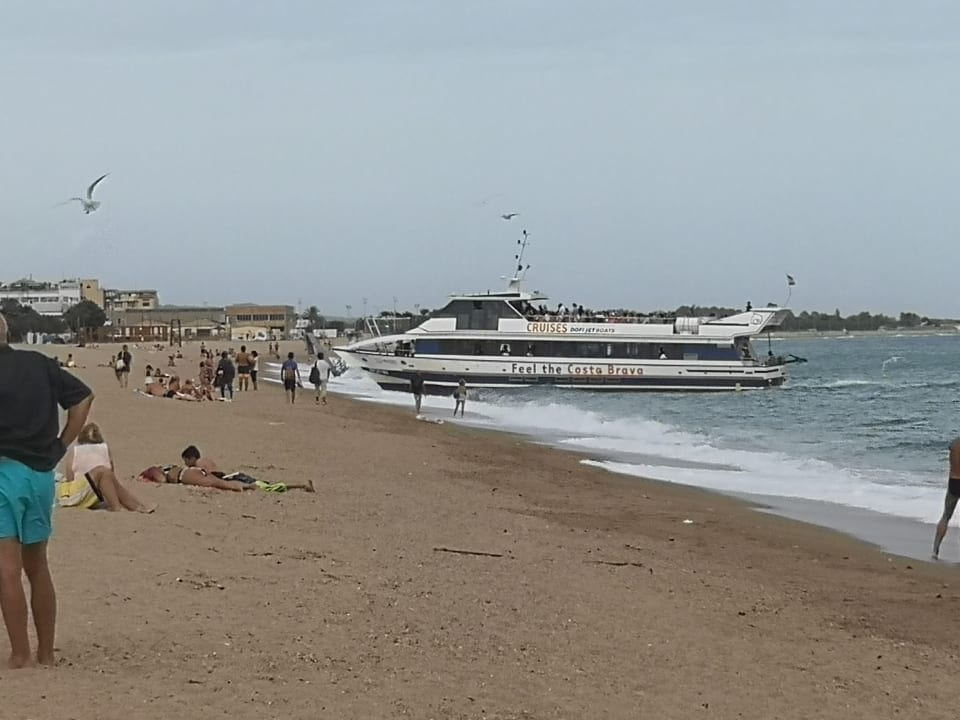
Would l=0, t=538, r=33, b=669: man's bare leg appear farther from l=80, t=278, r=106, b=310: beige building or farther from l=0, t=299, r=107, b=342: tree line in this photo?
l=80, t=278, r=106, b=310: beige building

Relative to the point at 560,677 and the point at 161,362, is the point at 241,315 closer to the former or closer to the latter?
the point at 161,362

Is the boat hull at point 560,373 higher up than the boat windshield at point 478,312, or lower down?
lower down

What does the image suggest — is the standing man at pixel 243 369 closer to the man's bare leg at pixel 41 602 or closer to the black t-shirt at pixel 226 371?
the black t-shirt at pixel 226 371

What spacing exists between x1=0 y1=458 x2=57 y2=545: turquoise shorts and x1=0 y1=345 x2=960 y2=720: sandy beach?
640 mm

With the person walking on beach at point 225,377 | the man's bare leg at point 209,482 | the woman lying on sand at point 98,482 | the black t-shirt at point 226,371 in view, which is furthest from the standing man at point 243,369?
the woman lying on sand at point 98,482

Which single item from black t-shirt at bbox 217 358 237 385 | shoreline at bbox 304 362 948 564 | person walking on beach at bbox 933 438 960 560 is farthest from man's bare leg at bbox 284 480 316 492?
black t-shirt at bbox 217 358 237 385

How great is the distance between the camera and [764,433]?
3023 centimetres

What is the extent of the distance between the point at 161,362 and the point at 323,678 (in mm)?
60770

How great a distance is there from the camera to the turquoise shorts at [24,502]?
16.9 feet

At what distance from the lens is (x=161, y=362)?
64.0 m

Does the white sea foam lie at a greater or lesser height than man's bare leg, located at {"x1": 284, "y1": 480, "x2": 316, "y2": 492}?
lesser

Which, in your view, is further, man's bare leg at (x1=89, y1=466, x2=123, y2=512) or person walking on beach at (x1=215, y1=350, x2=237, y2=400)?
person walking on beach at (x1=215, y1=350, x2=237, y2=400)

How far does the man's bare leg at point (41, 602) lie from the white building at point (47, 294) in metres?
136

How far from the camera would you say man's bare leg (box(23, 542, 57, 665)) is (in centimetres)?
536
